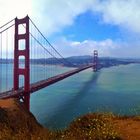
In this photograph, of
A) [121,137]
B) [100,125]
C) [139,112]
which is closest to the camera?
[121,137]

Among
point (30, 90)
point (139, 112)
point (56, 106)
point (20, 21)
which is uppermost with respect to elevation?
point (20, 21)

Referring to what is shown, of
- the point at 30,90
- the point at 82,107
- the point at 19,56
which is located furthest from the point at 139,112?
the point at 82,107

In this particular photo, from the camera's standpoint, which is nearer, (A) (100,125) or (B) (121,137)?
(B) (121,137)

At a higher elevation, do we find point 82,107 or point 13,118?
point 13,118

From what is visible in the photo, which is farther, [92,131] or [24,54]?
[24,54]

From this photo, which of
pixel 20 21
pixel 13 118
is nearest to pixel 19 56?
pixel 20 21

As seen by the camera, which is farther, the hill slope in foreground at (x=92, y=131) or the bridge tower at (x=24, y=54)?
the bridge tower at (x=24, y=54)

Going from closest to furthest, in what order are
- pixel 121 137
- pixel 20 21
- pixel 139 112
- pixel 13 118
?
pixel 121 137 < pixel 139 112 < pixel 13 118 < pixel 20 21

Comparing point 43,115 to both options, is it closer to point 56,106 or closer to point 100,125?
point 56,106

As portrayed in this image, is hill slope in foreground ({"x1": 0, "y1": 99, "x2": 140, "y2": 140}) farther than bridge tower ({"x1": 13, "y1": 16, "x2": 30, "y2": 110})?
No

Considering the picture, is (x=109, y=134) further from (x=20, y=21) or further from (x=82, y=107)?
(x=82, y=107)
